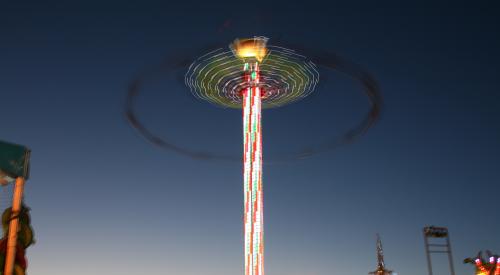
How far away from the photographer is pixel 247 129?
24.6 m

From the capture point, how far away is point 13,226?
33.2ft

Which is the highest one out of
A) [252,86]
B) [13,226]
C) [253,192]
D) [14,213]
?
[252,86]

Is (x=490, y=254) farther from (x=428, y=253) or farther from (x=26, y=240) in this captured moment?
(x=26, y=240)

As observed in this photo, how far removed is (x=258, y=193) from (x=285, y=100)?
7.95 m

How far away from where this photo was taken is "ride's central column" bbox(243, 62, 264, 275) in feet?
73.2

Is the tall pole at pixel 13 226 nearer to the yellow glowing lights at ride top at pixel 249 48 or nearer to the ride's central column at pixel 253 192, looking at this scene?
the ride's central column at pixel 253 192

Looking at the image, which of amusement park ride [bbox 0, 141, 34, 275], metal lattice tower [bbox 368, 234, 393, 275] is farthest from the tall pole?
metal lattice tower [bbox 368, 234, 393, 275]

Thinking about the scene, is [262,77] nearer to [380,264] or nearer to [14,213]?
[14,213]

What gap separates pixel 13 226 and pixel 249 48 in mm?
16675

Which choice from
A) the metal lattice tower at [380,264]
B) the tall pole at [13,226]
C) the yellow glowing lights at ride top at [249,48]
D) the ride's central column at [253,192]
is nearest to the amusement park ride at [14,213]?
the tall pole at [13,226]

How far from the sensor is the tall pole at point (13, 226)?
998cm

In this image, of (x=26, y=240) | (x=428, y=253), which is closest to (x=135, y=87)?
(x=26, y=240)

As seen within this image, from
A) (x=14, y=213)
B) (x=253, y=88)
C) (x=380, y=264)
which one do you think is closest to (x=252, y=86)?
(x=253, y=88)

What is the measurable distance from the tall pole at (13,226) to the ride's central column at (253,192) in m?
13.2
